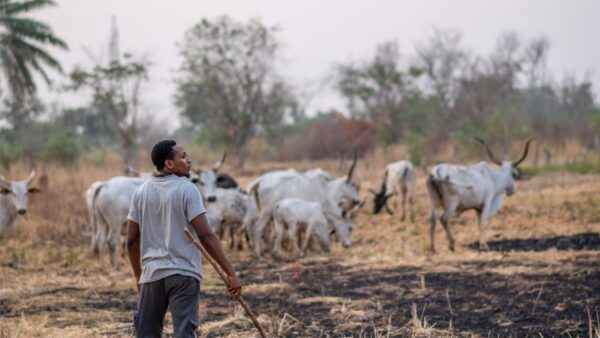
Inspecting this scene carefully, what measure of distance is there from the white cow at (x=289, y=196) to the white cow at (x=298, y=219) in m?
0.62

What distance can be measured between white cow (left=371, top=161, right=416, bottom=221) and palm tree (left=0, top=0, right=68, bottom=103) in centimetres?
935

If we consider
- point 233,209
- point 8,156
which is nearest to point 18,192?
point 233,209

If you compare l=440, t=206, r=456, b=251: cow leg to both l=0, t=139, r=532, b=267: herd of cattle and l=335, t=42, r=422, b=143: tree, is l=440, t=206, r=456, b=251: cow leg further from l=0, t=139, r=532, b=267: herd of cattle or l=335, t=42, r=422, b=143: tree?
l=335, t=42, r=422, b=143: tree

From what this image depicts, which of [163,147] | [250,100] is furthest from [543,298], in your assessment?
[250,100]

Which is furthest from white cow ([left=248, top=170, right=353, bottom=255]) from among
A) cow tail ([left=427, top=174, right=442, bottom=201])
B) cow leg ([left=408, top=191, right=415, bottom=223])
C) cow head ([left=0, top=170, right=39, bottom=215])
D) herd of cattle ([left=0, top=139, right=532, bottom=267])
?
cow head ([left=0, top=170, right=39, bottom=215])

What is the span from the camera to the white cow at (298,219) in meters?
13.6

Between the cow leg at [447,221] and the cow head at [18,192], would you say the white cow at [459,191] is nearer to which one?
the cow leg at [447,221]

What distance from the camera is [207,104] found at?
1439 inches

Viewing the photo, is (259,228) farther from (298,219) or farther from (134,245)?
(134,245)

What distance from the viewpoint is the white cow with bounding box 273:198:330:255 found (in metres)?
13.6

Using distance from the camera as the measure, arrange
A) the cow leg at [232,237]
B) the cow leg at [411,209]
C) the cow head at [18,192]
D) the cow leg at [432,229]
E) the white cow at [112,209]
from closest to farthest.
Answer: the white cow at [112,209]
the cow leg at [432,229]
the cow head at [18,192]
the cow leg at [232,237]
the cow leg at [411,209]

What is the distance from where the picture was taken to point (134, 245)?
5.38m

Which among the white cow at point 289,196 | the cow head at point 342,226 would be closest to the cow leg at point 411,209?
the white cow at point 289,196

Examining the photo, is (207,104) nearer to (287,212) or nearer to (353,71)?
(353,71)
